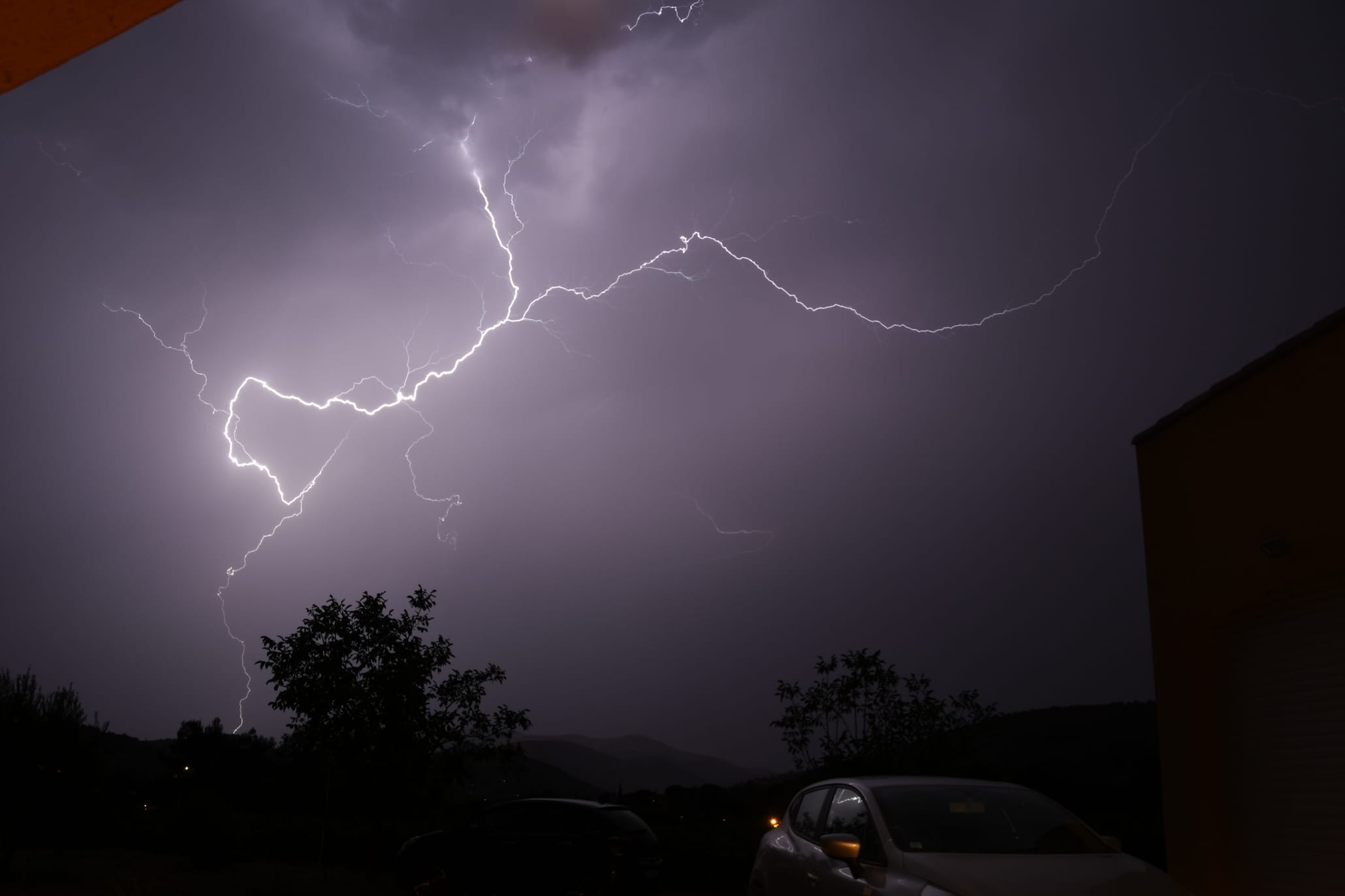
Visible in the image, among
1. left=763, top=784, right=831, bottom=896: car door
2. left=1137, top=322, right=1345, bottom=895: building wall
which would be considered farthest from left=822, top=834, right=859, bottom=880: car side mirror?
left=1137, top=322, right=1345, bottom=895: building wall

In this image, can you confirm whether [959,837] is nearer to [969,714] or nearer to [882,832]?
[882,832]

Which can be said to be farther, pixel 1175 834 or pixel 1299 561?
pixel 1175 834

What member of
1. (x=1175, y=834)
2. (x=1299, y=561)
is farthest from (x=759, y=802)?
(x=1299, y=561)

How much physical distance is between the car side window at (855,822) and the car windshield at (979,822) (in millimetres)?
110

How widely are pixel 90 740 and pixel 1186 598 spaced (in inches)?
616

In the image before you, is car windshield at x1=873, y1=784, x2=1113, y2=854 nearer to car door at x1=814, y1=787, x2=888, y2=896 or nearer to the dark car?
car door at x1=814, y1=787, x2=888, y2=896

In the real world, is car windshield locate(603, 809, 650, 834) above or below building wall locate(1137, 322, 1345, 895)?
below

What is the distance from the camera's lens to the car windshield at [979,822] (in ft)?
14.6

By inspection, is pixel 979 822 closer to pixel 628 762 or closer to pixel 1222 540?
pixel 1222 540

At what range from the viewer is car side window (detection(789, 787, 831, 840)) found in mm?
5543

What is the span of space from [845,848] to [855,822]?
1.81 feet

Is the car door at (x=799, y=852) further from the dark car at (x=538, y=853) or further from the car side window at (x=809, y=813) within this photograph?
the dark car at (x=538, y=853)

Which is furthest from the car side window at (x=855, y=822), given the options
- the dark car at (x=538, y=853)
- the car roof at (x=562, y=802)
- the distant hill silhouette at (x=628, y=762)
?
the distant hill silhouette at (x=628, y=762)

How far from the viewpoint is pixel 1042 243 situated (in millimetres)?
20953
